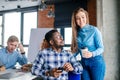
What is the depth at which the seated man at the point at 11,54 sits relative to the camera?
125 inches

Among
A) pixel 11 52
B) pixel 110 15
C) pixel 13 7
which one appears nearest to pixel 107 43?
pixel 110 15

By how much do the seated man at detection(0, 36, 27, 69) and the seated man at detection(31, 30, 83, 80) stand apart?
4.26 ft

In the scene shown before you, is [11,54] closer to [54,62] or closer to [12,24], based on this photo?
[54,62]

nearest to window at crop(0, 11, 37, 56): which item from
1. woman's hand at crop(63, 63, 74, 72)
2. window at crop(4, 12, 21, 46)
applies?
window at crop(4, 12, 21, 46)

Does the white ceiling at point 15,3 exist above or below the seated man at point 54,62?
above

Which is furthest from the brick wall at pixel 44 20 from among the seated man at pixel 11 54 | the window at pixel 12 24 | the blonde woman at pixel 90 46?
the blonde woman at pixel 90 46

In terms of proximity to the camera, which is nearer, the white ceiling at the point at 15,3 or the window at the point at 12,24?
the white ceiling at the point at 15,3

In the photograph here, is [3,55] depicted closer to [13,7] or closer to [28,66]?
[28,66]

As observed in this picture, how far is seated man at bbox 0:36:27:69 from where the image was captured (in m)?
3.17

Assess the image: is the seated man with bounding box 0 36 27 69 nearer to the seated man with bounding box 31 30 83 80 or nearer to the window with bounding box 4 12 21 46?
the seated man with bounding box 31 30 83 80

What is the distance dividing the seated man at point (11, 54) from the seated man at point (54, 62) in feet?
4.26

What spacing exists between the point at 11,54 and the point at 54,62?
1.50 metres

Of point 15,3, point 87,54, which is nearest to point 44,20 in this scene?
point 15,3

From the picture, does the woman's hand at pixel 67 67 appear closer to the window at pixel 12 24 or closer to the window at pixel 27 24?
the window at pixel 27 24
